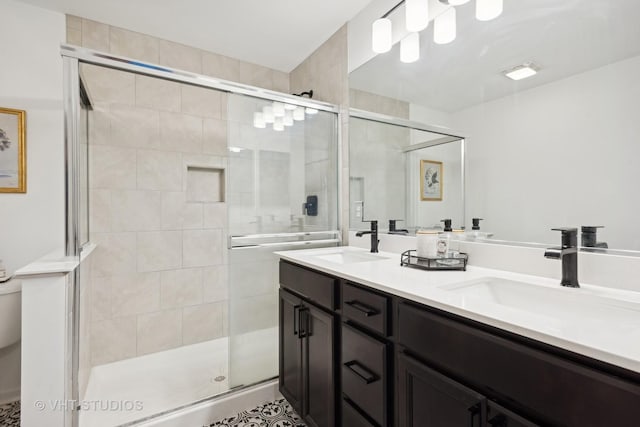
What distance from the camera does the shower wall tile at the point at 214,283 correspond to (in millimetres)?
2562

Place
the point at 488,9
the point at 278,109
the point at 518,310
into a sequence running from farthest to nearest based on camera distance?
the point at 278,109
the point at 488,9
the point at 518,310

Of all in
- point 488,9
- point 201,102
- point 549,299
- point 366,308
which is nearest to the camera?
point 549,299

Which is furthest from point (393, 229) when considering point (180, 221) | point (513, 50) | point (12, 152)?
point (12, 152)

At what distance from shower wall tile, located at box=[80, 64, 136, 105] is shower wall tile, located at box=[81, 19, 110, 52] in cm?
14

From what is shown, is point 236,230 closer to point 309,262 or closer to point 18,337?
point 309,262

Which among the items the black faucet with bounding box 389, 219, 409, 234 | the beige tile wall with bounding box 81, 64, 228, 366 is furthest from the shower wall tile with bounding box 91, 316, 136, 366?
the black faucet with bounding box 389, 219, 409, 234

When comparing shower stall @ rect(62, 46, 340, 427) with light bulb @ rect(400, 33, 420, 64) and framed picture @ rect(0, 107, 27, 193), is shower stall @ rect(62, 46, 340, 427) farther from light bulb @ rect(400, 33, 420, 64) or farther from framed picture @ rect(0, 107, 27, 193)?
light bulb @ rect(400, 33, 420, 64)

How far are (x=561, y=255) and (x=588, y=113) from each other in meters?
0.50

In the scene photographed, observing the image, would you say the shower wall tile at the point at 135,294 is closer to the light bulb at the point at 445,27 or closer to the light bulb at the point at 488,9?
the light bulb at the point at 445,27

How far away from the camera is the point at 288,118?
200cm

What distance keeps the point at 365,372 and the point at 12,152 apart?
2.40 m

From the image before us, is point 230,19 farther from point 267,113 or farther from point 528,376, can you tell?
point 528,376

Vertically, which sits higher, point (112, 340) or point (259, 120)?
point (259, 120)

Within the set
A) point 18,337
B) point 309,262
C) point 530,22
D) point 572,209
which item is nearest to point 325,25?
point 530,22
